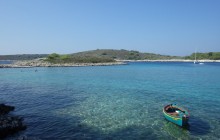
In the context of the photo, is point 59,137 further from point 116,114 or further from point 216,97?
Result: point 216,97

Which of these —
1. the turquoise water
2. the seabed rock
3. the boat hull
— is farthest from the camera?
the boat hull

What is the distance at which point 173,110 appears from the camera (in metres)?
25.5

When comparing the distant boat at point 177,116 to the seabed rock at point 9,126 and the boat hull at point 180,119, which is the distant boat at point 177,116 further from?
the seabed rock at point 9,126

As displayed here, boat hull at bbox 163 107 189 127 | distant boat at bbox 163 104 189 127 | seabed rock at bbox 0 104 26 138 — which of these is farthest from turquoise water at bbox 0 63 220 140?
seabed rock at bbox 0 104 26 138

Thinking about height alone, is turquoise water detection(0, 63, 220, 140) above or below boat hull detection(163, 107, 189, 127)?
below

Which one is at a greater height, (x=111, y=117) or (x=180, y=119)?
(x=180, y=119)

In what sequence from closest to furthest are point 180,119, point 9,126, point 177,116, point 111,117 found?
point 9,126 < point 180,119 < point 177,116 < point 111,117

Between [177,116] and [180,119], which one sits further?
[177,116]

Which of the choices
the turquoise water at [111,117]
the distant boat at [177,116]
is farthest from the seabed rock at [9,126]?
the distant boat at [177,116]

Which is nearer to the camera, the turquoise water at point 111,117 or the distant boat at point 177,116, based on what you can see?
the turquoise water at point 111,117

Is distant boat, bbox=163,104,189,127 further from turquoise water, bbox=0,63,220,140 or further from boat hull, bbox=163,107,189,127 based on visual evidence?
turquoise water, bbox=0,63,220,140

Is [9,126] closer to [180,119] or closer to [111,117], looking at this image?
[111,117]

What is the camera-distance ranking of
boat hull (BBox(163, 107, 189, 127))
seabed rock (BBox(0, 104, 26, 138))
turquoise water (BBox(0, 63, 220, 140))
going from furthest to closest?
1. boat hull (BBox(163, 107, 189, 127))
2. turquoise water (BBox(0, 63, 220, 140))
3. seabed rock (BBox(0, 104, 26, 138))

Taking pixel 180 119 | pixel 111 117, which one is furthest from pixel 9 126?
pixel 180 119
